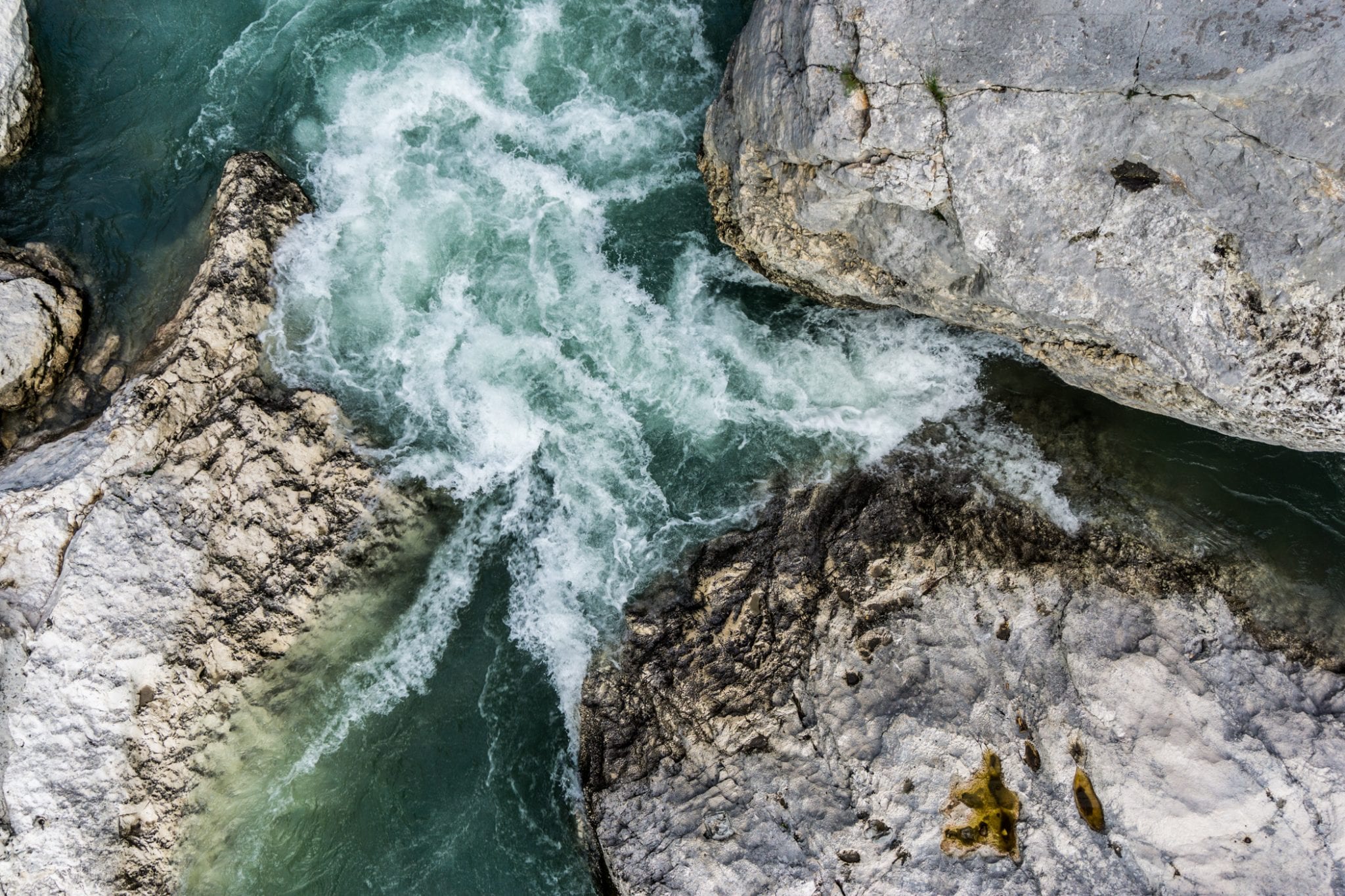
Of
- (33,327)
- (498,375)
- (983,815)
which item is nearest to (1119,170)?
(983,815)

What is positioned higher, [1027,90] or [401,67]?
[401,67]

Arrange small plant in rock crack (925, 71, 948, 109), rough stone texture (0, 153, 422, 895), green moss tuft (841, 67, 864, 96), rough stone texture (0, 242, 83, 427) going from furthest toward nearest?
rough stone texture (0, 242, 83, 427) < rough stone texture (0, 153, 422, 895) < green moss tuft (841, 67, 864, 96) < small plant in rock crack (925, 71, 948, 109)

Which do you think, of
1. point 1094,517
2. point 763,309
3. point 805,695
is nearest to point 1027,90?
point 763,309

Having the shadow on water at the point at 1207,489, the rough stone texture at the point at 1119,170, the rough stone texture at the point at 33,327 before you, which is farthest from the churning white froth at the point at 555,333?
the rough stone texture at the point at 33,327

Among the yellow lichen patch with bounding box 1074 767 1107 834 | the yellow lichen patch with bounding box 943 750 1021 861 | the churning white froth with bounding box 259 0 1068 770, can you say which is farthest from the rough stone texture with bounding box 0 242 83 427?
the yellow lichen patch with bounding box 1074 767 1107 834

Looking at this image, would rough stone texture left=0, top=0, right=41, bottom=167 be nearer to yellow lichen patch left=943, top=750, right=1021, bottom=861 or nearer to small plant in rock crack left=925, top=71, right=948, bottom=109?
small plant in rock crack left=925, top=71, right=948, bottom=109

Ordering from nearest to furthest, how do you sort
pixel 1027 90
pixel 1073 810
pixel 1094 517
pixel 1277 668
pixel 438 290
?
1. pixel 1027 90
2. pixel 1073 810
3. pixel 1277 668
4. pixel 1094 517
5. pixel 438 290

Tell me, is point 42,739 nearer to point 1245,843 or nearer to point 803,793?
point 803,793
